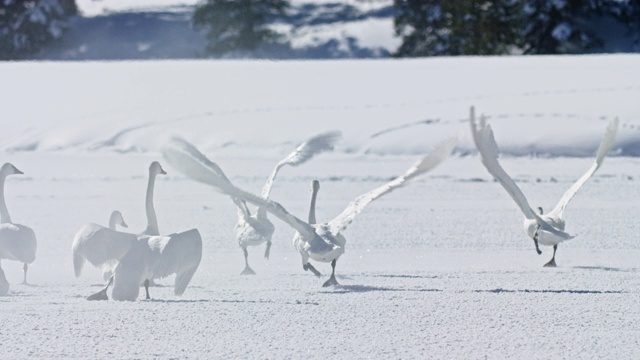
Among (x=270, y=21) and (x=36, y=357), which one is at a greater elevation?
(x=36, y=357)

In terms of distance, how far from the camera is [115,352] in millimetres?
5629

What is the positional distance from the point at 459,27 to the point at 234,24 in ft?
14.7

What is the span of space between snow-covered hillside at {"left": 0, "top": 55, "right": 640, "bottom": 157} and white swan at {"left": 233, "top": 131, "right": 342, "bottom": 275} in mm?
4018

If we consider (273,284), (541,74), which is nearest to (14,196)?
(273,284)

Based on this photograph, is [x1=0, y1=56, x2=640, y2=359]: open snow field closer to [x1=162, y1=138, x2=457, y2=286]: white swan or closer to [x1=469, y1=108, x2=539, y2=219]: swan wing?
[x1=469, y1=108, x2=539, y2=219]: swan wing

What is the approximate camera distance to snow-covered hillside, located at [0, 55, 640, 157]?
13.5 meters

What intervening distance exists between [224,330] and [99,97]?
1125 cm

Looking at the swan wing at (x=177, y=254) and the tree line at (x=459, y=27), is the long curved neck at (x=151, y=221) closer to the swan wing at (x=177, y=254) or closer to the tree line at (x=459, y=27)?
the swan wing at (x=177, y=254)

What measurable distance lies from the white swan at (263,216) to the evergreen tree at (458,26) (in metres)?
17.4

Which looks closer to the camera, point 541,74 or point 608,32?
point 541,74

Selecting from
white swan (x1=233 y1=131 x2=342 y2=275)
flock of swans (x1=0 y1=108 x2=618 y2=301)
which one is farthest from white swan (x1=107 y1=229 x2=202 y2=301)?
white swan (x1=233 y1=131 x2=342 y2=275)

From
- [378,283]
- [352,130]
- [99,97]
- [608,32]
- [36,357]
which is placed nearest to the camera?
[36,357]

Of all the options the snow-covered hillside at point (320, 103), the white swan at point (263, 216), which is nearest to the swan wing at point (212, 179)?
the white swan at point (263, 216)

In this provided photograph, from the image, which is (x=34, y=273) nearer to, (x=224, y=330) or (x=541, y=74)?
(x=224, y=330)
